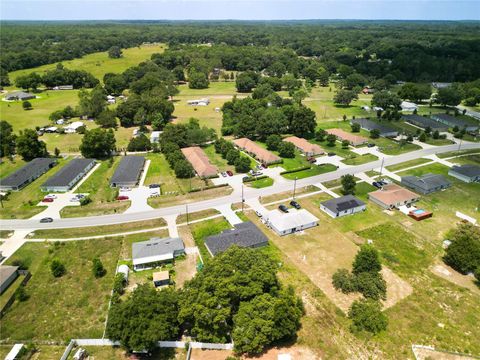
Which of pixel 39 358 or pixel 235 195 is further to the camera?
pixel 235 195

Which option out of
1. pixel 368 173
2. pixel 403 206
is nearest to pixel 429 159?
pixel 368 173

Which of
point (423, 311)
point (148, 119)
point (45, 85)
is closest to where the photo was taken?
point (423, 311)

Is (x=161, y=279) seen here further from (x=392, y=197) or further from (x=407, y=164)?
(x=407, y=164)

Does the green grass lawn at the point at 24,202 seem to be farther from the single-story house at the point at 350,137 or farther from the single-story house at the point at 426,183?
the single-story house at the point at 350,137

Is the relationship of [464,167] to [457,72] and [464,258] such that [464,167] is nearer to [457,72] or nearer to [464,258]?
[464,258]

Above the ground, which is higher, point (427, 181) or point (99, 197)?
point (427, 181)

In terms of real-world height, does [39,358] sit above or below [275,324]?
below

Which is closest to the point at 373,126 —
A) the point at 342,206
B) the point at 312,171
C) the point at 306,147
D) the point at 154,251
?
the point at 306,147
